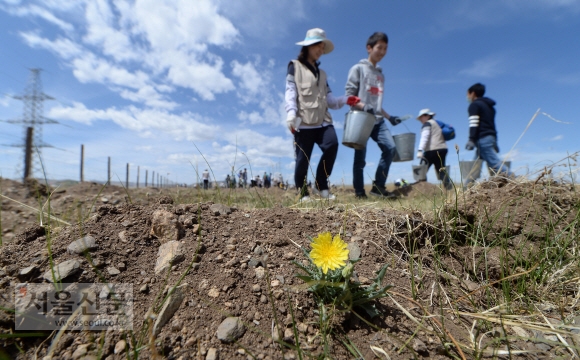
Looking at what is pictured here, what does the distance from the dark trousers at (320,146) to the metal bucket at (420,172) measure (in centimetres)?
365

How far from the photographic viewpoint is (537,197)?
1.59 m

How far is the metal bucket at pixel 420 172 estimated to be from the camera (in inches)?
236

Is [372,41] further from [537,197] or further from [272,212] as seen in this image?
[272,212]

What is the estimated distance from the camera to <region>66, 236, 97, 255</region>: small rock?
40.4 inches

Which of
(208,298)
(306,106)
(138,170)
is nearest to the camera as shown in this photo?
(208,298)

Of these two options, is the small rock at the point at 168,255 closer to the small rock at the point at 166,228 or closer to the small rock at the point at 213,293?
the small rock at the point at 166,228

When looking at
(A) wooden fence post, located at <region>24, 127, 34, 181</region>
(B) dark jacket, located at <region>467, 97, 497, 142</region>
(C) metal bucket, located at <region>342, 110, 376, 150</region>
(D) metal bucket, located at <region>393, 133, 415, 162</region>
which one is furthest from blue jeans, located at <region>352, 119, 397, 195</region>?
(A) wooden fence post, located at <region>24, 127, 34, 181</region>

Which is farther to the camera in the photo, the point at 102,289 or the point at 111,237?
the point at 111,237

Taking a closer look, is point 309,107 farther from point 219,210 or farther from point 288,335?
point 288,335

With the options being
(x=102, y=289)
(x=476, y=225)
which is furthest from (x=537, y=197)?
(x=102, y=289)

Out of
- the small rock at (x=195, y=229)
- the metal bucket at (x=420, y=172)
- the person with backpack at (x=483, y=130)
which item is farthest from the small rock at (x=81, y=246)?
the metal bucket at (x=420, y=172)

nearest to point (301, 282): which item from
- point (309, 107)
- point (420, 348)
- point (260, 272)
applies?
point (260, 272)

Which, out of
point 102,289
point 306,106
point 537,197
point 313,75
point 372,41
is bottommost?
point 102,289

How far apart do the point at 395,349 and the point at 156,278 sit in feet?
2.67
